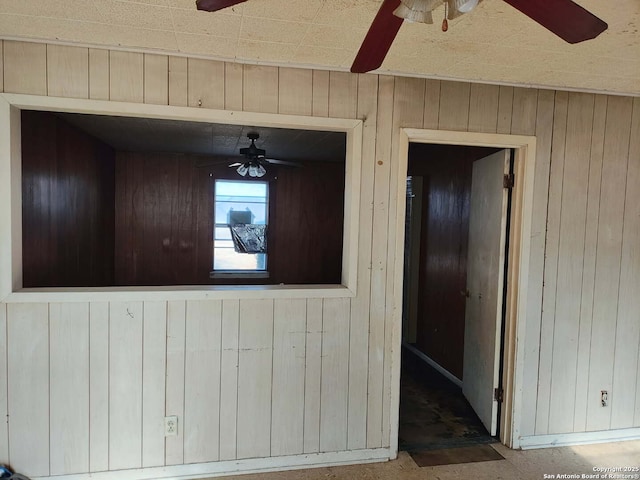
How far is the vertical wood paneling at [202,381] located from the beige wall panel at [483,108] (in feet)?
6.00

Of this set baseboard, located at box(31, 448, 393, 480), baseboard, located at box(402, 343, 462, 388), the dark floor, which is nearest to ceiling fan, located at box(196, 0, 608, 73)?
baseboard, located at box(31, 448, 393, 480)

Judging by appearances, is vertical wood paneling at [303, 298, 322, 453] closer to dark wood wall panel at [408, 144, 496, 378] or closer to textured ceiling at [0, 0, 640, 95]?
textured ceiling at [0, 0, 640, 95]

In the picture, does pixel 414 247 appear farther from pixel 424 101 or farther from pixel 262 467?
pixel 262 467

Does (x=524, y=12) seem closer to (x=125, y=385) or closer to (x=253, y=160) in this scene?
(x=125, y=385)

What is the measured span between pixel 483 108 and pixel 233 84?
1462 millimetres

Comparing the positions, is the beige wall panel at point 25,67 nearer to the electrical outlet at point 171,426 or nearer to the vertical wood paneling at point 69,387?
the vertical wood paneling at point 69,387

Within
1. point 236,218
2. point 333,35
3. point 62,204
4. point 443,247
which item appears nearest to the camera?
point 333,35

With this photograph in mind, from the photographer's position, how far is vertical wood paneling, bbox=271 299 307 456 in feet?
7.72

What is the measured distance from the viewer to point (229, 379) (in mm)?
2311

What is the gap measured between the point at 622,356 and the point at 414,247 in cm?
226

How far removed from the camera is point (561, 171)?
8.54 feet

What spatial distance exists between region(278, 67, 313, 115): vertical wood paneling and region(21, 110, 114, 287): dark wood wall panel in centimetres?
163

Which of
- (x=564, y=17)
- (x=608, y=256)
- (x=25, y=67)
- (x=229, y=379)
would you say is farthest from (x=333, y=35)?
(x=608, y=256)

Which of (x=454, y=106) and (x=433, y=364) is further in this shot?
(x=433, y=364)
